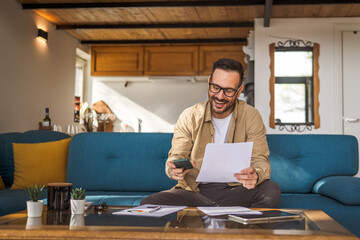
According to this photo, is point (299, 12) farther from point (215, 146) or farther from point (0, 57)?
point (215, 146)

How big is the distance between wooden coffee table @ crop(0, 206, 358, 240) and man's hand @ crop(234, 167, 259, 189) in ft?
1.28

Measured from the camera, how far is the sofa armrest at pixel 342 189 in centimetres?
219

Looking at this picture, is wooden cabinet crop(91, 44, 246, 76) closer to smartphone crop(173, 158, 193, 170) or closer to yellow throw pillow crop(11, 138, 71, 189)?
yellow throw pillow crop(11, 138, 71, 189)

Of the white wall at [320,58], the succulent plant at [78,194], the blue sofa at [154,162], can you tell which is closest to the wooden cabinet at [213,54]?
the white wall at [320,58]

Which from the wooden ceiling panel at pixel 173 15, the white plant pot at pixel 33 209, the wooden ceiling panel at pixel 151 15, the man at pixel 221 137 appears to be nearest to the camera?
the white plant pot at pixel 33 209

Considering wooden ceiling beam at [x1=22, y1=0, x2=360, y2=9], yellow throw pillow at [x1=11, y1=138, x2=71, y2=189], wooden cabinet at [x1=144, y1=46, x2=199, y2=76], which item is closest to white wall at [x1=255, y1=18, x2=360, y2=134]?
wooden ceiling beam at [x1=22, y1=0, x2=360, y2=9]

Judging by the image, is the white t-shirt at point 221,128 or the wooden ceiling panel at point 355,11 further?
the wooden ceiling panel at point 355,11

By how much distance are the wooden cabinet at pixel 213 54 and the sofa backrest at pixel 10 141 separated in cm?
385

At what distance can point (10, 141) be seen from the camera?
311 centimetres

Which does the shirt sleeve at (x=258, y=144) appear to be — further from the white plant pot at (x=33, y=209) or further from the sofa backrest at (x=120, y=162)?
the white plant pot at (x=33, y=209)

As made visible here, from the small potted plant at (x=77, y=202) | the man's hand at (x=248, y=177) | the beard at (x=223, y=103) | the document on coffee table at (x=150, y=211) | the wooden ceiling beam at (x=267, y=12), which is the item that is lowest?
the document on coffee table at (x=150, y=211)

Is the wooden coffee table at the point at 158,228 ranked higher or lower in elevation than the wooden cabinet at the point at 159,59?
lower

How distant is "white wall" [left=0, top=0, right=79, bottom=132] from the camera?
4.52 metres

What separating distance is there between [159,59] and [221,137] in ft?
15.7
